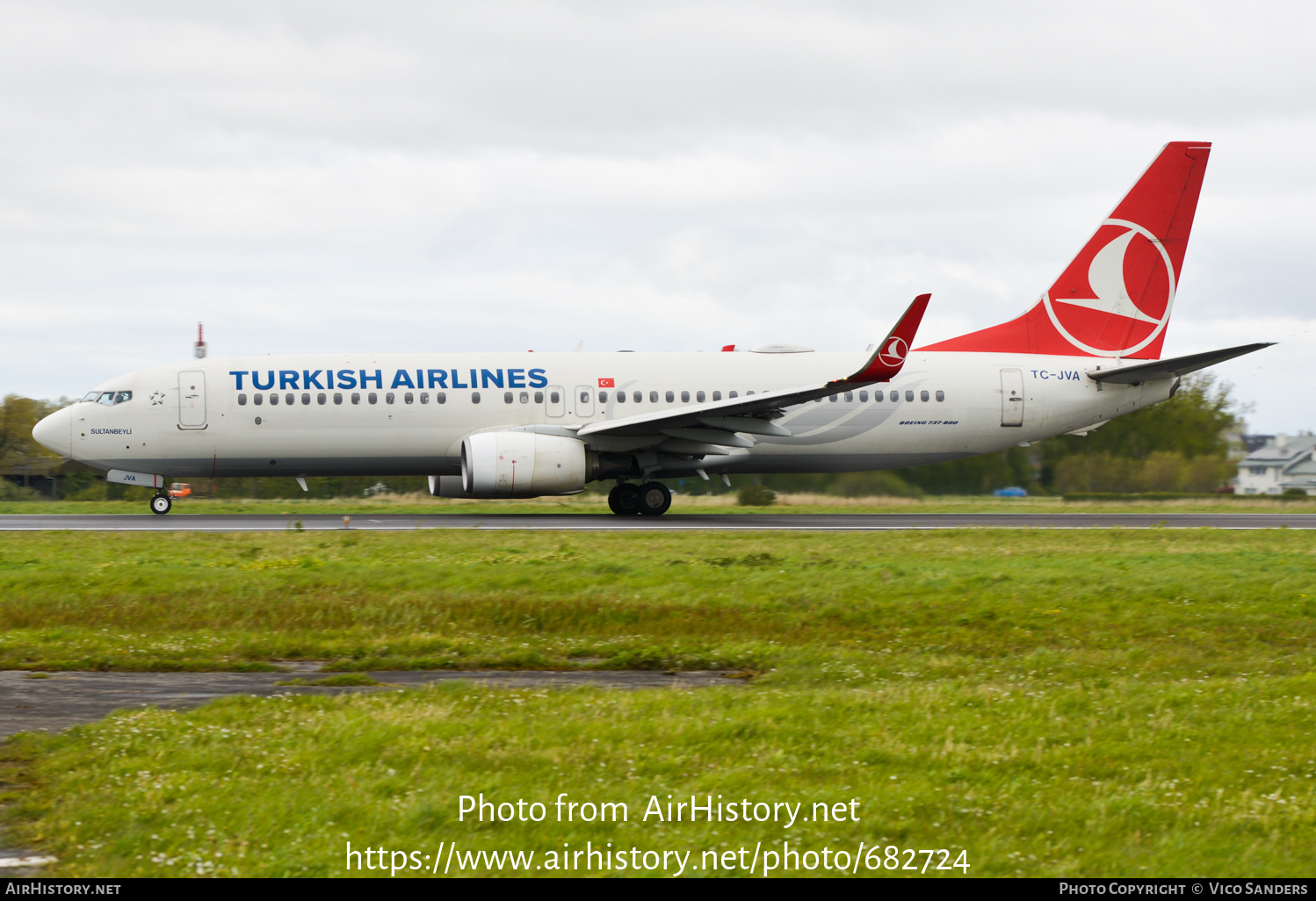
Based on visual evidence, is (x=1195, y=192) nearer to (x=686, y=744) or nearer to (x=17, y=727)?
(x=686, y=744)

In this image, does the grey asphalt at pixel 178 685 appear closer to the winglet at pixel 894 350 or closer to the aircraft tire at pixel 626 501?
the winglet at pixel 894 350

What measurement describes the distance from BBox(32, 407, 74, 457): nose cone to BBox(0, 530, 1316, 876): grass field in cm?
1064

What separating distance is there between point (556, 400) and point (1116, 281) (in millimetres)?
13555

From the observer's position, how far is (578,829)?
16.0 feet

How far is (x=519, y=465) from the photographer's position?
2189 centimetres

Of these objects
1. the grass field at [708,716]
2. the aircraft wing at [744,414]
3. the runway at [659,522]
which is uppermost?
the aircraft wing at [744,414]

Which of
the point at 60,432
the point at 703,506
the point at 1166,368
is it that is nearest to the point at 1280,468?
the point at 1166,368

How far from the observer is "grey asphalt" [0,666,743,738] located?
724 centimetres

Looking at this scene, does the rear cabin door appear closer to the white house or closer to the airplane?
the airplane

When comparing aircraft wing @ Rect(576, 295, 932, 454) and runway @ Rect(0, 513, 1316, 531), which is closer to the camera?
runway @ Rect(0, 513, 1316, 531)

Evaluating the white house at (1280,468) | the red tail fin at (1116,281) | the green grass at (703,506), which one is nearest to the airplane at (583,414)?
the red tail fin at (1116,281)

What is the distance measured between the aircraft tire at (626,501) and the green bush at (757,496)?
6.32 metres

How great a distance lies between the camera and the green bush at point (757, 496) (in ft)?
97.5

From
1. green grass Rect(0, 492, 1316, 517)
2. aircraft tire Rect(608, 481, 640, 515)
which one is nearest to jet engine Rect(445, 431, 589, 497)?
aircraft tire Rect(608, 481, 640, 515)
